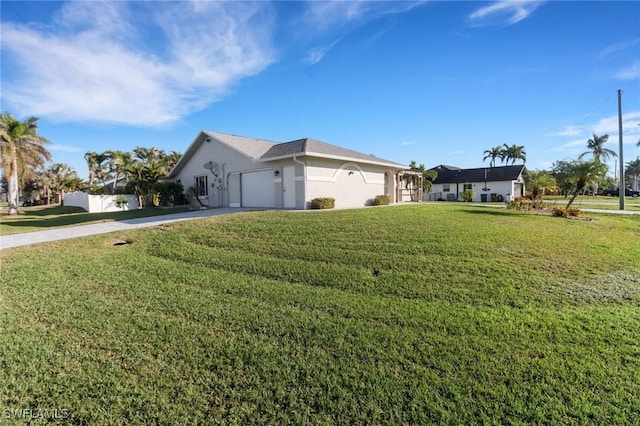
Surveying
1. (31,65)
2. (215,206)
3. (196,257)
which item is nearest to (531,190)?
(196,257)

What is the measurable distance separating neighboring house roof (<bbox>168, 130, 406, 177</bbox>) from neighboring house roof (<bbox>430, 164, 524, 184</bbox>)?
21284mm

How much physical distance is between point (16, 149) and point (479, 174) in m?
48.4

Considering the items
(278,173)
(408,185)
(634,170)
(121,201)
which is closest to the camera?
(278,173)

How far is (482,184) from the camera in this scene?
1523 inches

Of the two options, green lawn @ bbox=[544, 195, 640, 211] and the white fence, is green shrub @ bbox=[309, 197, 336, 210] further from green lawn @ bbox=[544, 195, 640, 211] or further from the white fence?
the white fence

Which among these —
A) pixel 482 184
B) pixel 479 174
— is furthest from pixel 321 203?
pixel 479 174

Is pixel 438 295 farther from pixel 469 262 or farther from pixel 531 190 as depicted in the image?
pixel 531 190

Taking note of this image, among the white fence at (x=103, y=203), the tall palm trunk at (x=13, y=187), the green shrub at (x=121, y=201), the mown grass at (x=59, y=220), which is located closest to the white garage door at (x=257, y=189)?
the mown grass at (x=59, y=220)

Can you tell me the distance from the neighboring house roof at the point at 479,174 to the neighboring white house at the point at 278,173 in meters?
20.8

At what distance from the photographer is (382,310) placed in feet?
16.3

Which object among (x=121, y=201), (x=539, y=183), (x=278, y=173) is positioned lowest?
(x=121, y=201)

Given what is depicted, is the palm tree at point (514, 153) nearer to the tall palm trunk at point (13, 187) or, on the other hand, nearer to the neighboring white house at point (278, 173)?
the neighboring white house at point (278, 173)

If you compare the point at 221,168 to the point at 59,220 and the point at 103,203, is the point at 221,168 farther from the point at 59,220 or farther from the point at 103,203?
the point at 103,203

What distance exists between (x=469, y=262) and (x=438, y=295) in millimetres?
1946
